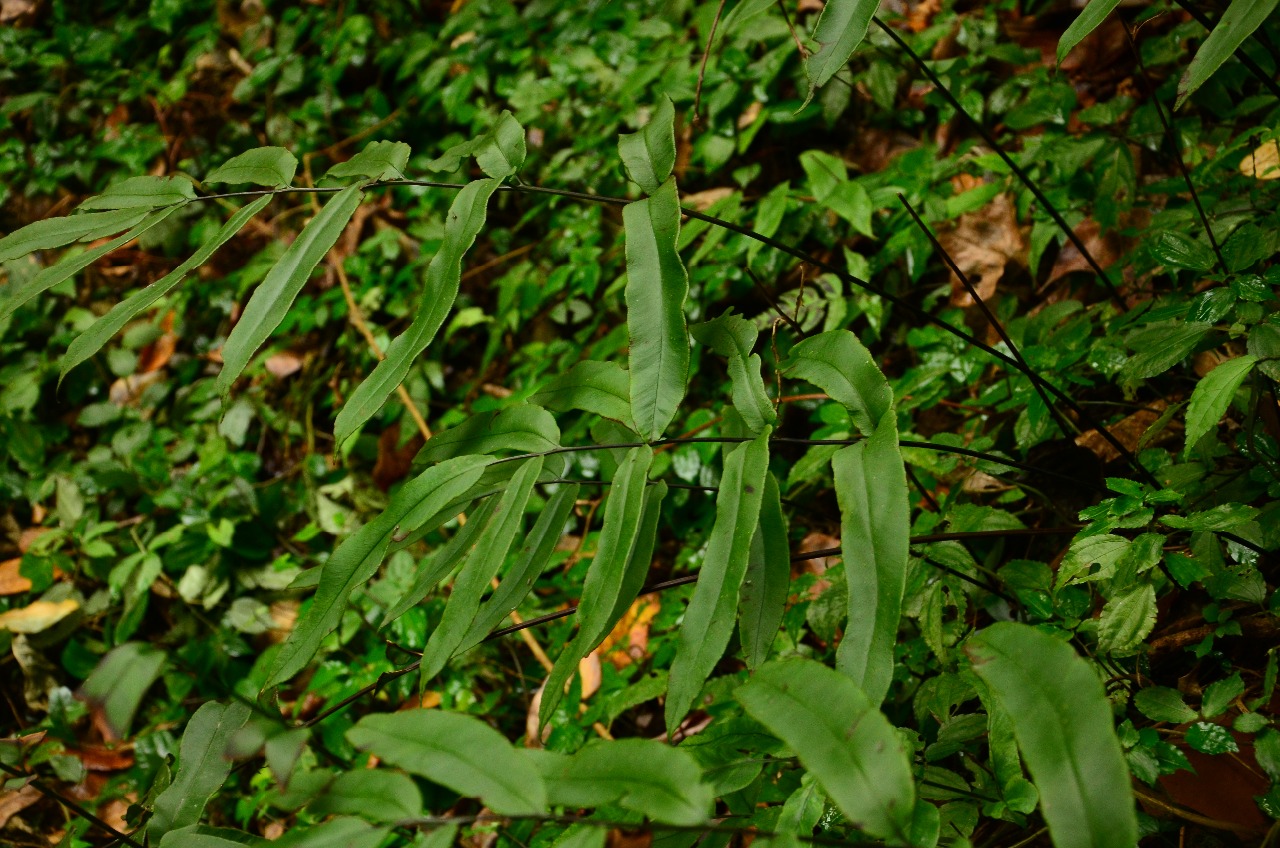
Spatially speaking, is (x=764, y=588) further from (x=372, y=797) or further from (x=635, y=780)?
(x=372, y=797)

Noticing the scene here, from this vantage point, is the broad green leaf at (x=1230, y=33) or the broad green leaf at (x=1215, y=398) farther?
the broad green leaf at (x=1215, y=398)

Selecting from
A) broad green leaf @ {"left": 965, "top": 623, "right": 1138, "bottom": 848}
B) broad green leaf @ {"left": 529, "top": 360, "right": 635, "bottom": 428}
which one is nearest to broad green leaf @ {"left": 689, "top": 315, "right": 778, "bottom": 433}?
broad green leaf @ {"left": 529, "top": 360, "right": 635, "bottom": 428}

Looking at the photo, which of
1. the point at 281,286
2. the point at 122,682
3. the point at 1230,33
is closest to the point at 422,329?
the point at 281,286

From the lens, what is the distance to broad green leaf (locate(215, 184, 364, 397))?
920 mm

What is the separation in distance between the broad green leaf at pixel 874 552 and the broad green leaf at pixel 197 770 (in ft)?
2.10

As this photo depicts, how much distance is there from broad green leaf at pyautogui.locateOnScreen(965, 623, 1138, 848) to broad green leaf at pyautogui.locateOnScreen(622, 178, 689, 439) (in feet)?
1.18

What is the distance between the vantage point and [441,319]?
2.97 ft

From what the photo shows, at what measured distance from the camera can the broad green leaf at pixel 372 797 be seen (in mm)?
719

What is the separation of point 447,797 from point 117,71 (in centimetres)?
352

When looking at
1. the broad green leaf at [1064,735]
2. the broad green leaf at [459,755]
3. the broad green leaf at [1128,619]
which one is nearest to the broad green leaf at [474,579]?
the broad green leaf at [459,755]

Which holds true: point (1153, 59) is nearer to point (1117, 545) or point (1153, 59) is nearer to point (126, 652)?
point (1117, 545)

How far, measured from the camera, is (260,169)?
108 centimetres

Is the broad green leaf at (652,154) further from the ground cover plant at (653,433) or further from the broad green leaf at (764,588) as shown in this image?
the broad green leaf at (764,588)

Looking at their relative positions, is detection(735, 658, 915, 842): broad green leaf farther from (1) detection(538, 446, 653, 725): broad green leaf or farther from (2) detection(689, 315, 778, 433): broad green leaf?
(2) detection(689, 315, 778, 433): broad green leaf
